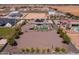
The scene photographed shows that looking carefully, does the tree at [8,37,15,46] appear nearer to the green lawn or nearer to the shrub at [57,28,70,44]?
the green lawn

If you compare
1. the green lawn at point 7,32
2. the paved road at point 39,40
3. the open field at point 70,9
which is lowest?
the paved road at point 39,40

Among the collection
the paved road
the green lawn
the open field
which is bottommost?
the paved road

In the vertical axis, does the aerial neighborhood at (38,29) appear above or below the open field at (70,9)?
below

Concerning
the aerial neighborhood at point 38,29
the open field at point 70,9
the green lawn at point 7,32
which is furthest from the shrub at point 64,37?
the green lawn at point 7,32

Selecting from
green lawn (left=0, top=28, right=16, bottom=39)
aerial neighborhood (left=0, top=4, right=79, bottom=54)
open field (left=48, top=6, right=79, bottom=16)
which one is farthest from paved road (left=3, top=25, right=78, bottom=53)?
open field (left=48, top=6, right=79, bottom=16)

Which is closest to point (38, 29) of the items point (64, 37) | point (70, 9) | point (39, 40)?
point (39, 40)

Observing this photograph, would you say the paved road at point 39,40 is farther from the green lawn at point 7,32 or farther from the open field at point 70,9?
the open field at point 70,9

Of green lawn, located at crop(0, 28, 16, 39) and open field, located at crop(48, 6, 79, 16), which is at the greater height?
open field, located at crop(48, 6, 79, 16)

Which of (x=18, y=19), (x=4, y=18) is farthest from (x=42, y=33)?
(x=4, y=18)

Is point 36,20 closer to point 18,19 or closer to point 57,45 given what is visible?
point 18,19
